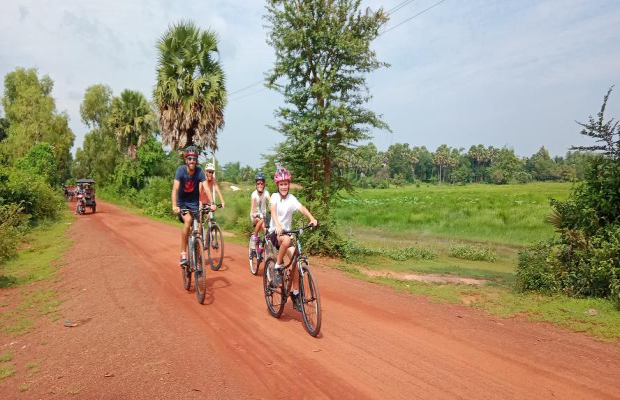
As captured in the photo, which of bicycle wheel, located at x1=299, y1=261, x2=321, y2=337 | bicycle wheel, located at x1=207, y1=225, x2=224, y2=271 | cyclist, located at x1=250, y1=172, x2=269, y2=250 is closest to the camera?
bicycle wheel, located at x1=299, y1=261, x2=321, y2=337

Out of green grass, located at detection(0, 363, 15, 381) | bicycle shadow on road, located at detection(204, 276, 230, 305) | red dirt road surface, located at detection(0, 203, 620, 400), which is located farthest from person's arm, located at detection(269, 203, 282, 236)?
green grass, located at detection(0, 363, 15, 381)

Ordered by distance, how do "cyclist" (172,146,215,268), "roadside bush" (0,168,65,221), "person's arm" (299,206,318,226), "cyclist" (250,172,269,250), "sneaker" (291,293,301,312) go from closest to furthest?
"person's arm" (299,206,318,226) → "sneaker" (291,293,301,312) → "cyclist" (172,146,215,268) → "cyclist" (250,172,269,250) → "roadside bush" (0,168,65,221)

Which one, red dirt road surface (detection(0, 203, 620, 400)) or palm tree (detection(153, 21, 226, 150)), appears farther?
palm tree (detection(153, 21, 226, 150))

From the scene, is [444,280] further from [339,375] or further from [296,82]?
[339,375]

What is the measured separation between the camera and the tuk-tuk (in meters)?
26.9

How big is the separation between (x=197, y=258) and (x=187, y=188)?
4.20ft

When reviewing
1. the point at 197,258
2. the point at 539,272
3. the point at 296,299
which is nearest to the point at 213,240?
the point at 197,258

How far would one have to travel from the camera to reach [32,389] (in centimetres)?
425

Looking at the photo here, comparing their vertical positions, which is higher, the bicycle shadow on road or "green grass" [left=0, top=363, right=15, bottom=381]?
the bicycle shadow on road

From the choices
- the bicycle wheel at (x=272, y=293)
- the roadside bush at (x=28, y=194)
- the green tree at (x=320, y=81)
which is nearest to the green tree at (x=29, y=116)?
the roadside bush at (x=28, y=194)

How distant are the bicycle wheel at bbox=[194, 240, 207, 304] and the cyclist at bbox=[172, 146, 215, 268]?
0.40 metres

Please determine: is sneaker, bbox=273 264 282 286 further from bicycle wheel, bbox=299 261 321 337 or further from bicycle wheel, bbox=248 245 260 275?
bicycle wheel, bbox=248 245 260 275

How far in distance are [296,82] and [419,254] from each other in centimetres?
870

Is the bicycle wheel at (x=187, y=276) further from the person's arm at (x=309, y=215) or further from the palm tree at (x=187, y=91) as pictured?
the palm tree at (x=187, y=91)
